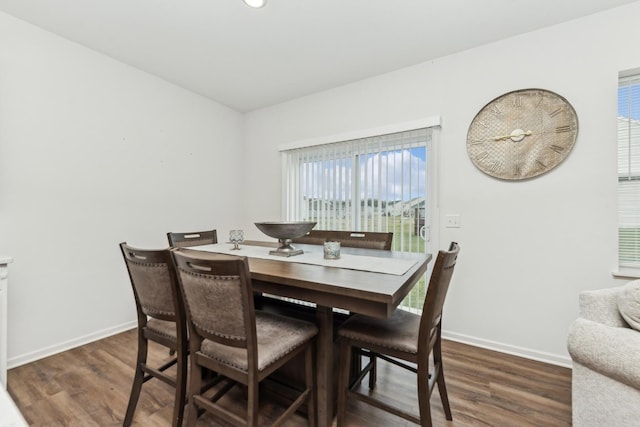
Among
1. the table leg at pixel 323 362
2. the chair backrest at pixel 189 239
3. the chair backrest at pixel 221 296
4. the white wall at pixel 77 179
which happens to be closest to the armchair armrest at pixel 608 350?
the table leg at pixel 323 362

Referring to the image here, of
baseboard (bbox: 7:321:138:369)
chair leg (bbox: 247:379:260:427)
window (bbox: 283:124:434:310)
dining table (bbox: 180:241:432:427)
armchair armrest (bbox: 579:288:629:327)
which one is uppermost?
window (bbox: 283:124:434:310)

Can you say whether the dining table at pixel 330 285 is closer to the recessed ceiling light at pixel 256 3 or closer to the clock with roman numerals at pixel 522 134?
the clock with roman numerals at pixel 522 134

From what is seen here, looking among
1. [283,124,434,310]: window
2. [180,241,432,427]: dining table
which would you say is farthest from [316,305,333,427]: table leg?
[283,124,434,310]: window

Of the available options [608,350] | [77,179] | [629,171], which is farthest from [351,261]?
[77,179]

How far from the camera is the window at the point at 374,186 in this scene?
262 centimetres

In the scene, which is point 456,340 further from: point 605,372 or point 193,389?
point 193,389

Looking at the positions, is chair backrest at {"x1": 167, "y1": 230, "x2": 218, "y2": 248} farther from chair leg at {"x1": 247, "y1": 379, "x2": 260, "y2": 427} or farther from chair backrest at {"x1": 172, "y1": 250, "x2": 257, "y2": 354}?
chair leg at {"x1": 247, "y1": 379, "x2": 260, "y2": 427}

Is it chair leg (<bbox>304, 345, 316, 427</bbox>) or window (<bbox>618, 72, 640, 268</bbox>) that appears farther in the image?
window (<bbox>618, 72, 640, 268</bbox>)

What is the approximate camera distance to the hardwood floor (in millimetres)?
1503

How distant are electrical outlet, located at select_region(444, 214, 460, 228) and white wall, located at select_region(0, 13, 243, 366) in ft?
8.86

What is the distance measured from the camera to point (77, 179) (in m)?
2.34

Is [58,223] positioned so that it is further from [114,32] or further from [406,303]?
[406,303]

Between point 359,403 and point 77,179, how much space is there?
2.73 meters

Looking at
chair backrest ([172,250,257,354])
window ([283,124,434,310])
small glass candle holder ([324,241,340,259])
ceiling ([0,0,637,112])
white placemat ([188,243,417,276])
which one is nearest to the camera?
chair backrest ([172,250,257,354])
